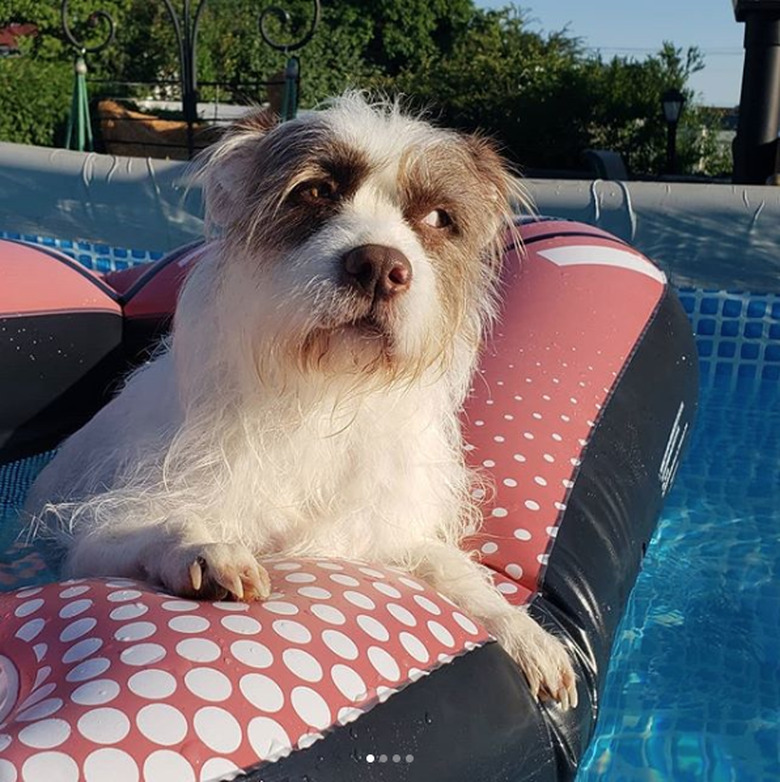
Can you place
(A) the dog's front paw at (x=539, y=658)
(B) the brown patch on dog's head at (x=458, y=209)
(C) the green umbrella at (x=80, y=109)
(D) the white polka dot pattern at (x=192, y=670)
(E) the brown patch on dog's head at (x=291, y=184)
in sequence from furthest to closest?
(C) the green umbrella at (x=80, y=109) < (B) the brown patch on dog's head at (x=458, y=209) < (E) the brown patch on dog's head at (x=291, y=184) < (A) the dog's front paw at (x=539, y=658) < (D) the white polka dot pattern at (x=192, y=670)

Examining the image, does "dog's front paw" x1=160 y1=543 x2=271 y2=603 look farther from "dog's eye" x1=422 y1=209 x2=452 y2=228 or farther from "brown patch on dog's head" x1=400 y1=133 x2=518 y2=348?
"dog's eye" x1=422 y1=209 x2=452 y2=228

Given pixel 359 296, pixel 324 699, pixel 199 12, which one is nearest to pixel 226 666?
pixel 324 699

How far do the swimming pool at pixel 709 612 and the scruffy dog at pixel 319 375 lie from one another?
0.64 metres

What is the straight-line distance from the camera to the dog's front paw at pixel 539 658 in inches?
99.3

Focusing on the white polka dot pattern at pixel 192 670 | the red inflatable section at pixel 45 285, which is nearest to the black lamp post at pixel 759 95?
the red inflatable section at pixel 45 285

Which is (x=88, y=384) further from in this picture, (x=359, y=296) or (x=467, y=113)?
(x=467, y=113)

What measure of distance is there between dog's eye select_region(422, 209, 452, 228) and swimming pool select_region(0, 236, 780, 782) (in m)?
1.48

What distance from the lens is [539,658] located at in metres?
2.54

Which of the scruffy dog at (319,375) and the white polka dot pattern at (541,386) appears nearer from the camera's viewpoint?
the scruffy dog at (319,375)

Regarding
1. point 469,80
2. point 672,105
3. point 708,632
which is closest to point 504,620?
point 708,632

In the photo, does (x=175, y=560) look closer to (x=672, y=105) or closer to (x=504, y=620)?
(x=504, y=620)

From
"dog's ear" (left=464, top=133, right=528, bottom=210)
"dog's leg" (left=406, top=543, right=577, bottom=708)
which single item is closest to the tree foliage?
"dog's ear" (left=464, top=133, right=528, bottom=210)

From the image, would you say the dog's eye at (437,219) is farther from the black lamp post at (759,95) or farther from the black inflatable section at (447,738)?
the black lamp post at (759,95)

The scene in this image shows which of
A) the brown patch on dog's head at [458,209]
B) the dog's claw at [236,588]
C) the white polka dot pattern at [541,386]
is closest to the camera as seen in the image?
the dog's claw at [236,588]
